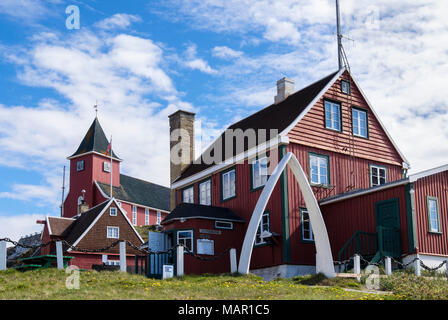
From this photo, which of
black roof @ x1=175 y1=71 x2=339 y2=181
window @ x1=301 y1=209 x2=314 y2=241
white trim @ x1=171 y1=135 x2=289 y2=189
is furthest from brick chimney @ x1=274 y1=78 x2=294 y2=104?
window @ x1=301 y1=209 x2=314 y2=241

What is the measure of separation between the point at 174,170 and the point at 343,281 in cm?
1850

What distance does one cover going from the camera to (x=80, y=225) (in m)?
42.7

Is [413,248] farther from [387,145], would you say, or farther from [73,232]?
[73,232]

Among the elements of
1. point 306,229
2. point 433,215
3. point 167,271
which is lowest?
point 167,271

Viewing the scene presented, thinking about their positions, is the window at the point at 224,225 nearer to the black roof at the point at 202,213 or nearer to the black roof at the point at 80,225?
the black roof at the point at 202,213

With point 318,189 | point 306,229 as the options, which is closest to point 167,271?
point 306,229

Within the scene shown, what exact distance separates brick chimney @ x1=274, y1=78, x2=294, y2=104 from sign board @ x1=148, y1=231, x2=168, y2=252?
9767 millimetres

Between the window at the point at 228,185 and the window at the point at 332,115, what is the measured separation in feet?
17.3

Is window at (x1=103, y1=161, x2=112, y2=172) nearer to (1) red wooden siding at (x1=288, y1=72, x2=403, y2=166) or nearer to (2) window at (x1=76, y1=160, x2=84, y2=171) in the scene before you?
(2) window at (x1=76, y1=160, x2=84, y2=171)

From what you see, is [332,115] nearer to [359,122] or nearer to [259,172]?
[359,122]

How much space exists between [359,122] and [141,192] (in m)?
37.8

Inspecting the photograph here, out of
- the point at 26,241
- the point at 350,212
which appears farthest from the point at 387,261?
the point at 26,241

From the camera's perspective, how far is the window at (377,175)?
102ft

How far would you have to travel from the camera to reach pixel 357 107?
31.0 m
